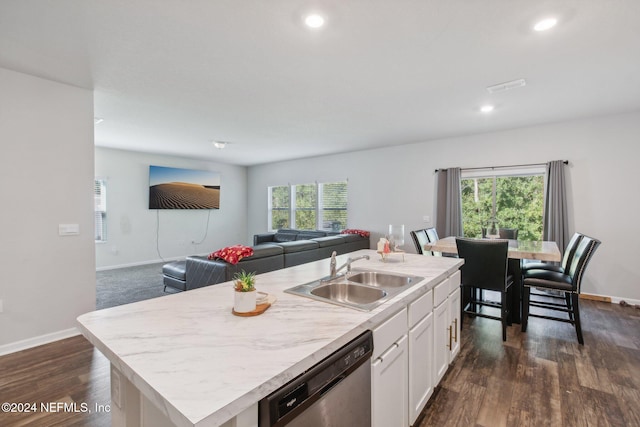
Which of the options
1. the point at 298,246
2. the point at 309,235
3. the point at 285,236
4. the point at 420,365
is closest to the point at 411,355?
the point at 420,365

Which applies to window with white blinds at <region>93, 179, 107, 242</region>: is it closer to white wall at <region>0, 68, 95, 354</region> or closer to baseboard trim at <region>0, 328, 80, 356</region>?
white wall at <region>0, 68, 95, 354</region>

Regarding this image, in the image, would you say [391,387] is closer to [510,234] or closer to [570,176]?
[510,234]

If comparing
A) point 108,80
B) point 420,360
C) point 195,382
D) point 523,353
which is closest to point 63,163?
point 108,80

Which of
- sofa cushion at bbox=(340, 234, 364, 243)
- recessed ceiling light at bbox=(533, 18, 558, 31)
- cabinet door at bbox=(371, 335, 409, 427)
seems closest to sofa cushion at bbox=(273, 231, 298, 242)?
sofa cushion at bbox=(340, 234, 364, 243)

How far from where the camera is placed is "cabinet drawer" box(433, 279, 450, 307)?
196 cm

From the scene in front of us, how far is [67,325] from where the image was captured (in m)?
2.97

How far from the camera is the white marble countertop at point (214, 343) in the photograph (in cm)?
73

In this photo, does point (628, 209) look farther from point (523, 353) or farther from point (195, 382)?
point (195, 382)

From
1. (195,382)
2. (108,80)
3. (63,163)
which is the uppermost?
(108,80)

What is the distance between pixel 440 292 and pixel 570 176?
3.78 metres

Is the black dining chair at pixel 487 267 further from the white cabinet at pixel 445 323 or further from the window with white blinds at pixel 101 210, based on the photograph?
the window with white blinds at pixel 101 210

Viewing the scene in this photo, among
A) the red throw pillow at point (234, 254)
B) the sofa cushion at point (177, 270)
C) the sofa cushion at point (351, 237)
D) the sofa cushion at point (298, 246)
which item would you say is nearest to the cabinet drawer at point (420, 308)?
the red throw pillow at point (234, 254)

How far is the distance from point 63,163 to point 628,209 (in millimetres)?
6817

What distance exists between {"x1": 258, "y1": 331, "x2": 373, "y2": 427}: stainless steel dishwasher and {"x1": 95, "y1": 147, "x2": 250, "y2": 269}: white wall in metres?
6.68
